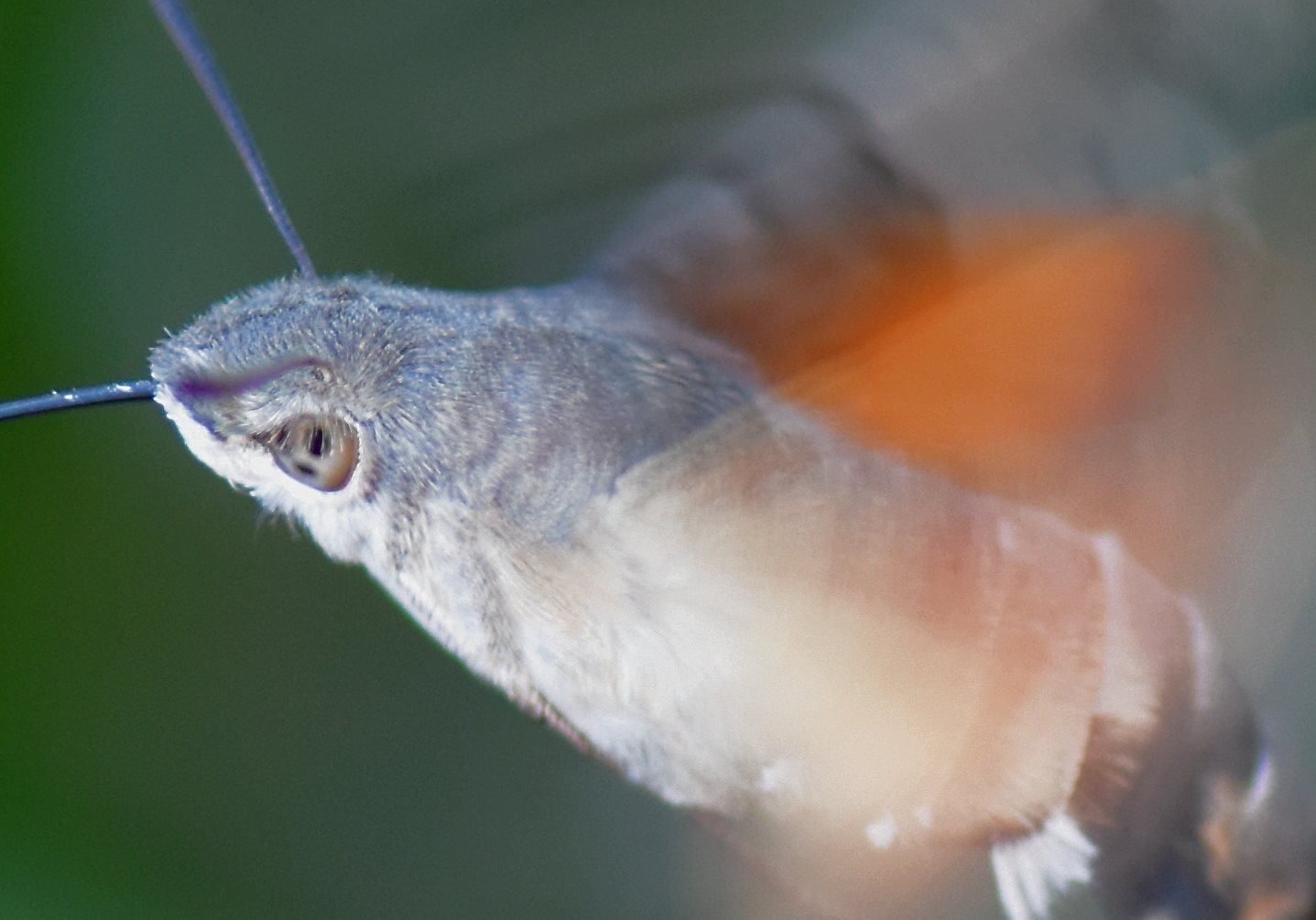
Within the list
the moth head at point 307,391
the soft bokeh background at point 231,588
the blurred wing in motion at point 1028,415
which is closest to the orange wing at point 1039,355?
the blurred wing in motion at point 1028,415

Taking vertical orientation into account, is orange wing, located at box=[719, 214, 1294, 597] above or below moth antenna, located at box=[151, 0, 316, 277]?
below

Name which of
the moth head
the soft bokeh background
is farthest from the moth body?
the soft bokeh background

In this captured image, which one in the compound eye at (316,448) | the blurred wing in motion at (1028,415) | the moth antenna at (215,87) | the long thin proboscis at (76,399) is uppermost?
the moth antenna at (215,87)

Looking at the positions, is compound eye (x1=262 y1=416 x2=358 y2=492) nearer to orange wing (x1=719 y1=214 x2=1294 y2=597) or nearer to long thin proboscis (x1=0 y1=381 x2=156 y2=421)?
long thin proboscis (x1=0 y1=381 x2=156 y2=421)

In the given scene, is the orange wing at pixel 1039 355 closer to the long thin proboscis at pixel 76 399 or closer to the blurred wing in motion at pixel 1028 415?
the blurred wing in motion at pixel 1028 415

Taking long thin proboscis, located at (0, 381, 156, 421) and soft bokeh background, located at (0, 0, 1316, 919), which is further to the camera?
soft bokeh background, located at (0, 0, 1316, 919)

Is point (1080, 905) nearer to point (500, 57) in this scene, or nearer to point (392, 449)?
point (392, 449)
